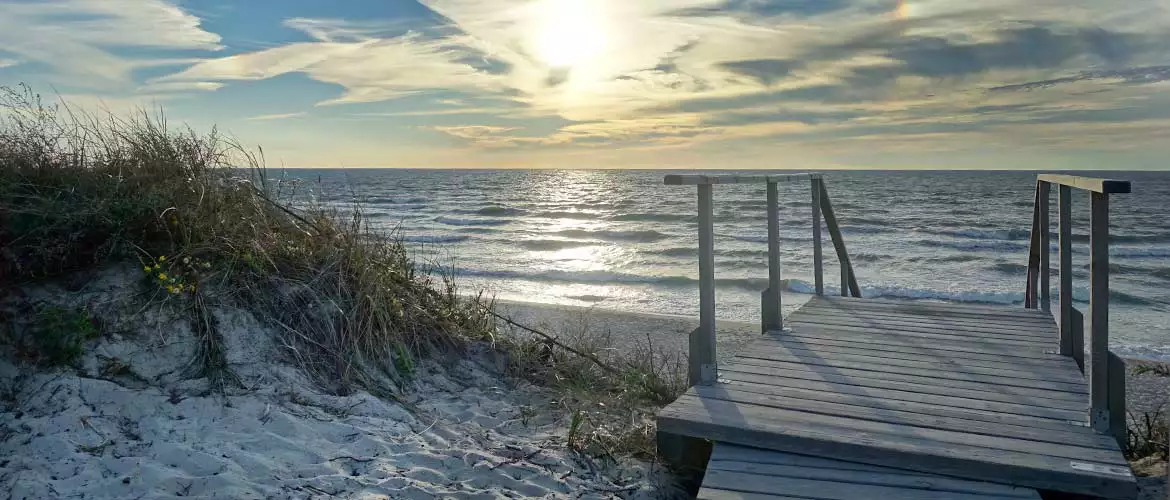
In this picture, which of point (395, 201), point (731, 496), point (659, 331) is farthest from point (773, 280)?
point (395, 201)

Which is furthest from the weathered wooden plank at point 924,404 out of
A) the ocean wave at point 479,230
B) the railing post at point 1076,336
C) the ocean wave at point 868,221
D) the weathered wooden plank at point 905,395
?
the ocean wave at point 868,221

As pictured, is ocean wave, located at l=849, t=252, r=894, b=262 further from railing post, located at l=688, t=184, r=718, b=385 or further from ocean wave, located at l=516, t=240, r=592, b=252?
railing post, located at l=688, t=184, r=718, b=385

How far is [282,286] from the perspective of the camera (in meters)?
4.48

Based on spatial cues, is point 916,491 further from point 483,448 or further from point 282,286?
point 282,286

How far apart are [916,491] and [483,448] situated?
2078mm

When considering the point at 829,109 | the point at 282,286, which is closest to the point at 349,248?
the point at 282,286

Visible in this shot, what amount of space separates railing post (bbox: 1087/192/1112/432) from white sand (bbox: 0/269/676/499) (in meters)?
2.04

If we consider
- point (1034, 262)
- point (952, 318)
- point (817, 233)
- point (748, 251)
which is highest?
point (817, 233)

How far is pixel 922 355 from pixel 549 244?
15.6m

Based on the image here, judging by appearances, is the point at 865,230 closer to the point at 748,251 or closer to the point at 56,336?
the point at 748,251

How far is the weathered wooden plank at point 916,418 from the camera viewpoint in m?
3.10

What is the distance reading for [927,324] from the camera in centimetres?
565

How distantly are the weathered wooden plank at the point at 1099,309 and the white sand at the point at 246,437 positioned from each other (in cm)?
204

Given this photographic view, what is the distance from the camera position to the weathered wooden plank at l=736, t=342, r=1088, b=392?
163 inches
